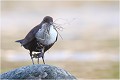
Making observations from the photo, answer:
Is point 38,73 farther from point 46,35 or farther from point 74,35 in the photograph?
point 74,35

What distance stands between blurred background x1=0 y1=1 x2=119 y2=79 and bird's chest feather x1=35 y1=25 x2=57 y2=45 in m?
1.35

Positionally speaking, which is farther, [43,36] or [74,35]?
[74,35]

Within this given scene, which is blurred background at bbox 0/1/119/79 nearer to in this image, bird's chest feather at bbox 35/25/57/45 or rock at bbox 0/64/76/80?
bird's chest feather at bbox 35/25/57/45

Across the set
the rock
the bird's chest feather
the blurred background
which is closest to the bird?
the bird's chest feather

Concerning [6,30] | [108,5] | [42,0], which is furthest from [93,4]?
[6,30]

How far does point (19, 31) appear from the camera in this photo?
21.3m

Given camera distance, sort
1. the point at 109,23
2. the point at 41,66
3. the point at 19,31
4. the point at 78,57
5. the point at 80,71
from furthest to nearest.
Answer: the point at 109,23
the point at 19,31
the point at 78,57
the point at 80,71
the point at 41,66

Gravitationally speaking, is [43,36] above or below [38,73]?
above

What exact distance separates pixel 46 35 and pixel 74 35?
1290 centimetres

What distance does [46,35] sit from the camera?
7.26 metres

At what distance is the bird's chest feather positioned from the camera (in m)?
7.27

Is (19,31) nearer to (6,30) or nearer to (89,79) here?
(6,30)

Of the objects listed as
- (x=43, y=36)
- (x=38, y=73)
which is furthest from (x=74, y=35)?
(x=38, y=73)

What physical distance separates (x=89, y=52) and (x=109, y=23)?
5794mm
